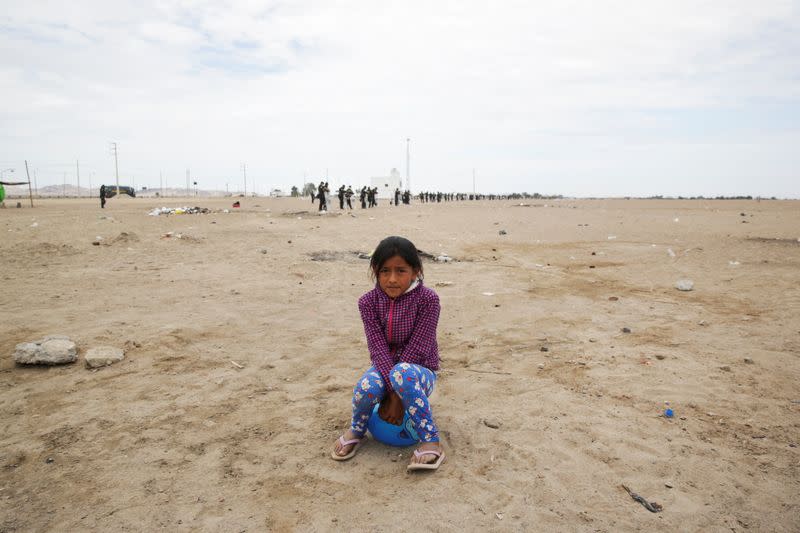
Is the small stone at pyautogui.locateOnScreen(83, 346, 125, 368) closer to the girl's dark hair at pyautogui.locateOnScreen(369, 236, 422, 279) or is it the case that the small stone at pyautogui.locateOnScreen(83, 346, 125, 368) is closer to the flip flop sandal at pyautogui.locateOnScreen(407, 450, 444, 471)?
the girl's dark hair at pyautogui.locateOnScreen(369, 236, 422, 279)

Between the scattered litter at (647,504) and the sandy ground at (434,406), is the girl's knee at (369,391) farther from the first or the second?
the scattered litter at (647,504)

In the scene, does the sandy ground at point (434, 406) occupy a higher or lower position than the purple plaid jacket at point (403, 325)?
lower

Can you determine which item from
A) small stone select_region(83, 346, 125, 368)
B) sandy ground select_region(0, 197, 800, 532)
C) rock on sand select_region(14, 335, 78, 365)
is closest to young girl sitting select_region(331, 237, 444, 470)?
sandy ground select_region(0, 197, 800, 532)

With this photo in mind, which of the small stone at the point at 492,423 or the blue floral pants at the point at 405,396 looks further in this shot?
the small stone at the point at 492,423

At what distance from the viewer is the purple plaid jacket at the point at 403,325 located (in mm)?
2850

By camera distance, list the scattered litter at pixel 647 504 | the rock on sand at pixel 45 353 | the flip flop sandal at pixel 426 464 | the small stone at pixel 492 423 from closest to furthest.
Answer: the scattered litter at pixel 647 504 < the flip flop sandal at pixel 426 464 < the small stone at pixel 492 423 < the rock on sand at pixel 45 353

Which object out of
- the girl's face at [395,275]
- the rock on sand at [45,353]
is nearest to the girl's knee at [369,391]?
the girl's face at [395,275]

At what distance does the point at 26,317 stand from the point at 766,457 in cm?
663

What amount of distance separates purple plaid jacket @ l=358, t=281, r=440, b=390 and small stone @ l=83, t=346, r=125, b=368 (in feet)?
8.36

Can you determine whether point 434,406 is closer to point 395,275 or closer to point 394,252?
point 395,275

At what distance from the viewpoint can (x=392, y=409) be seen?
2.85 metres

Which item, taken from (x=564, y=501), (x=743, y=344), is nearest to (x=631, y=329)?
(x=743, y=344)

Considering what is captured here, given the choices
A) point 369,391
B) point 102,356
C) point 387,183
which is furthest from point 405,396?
point 387,183

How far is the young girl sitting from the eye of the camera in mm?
2680
